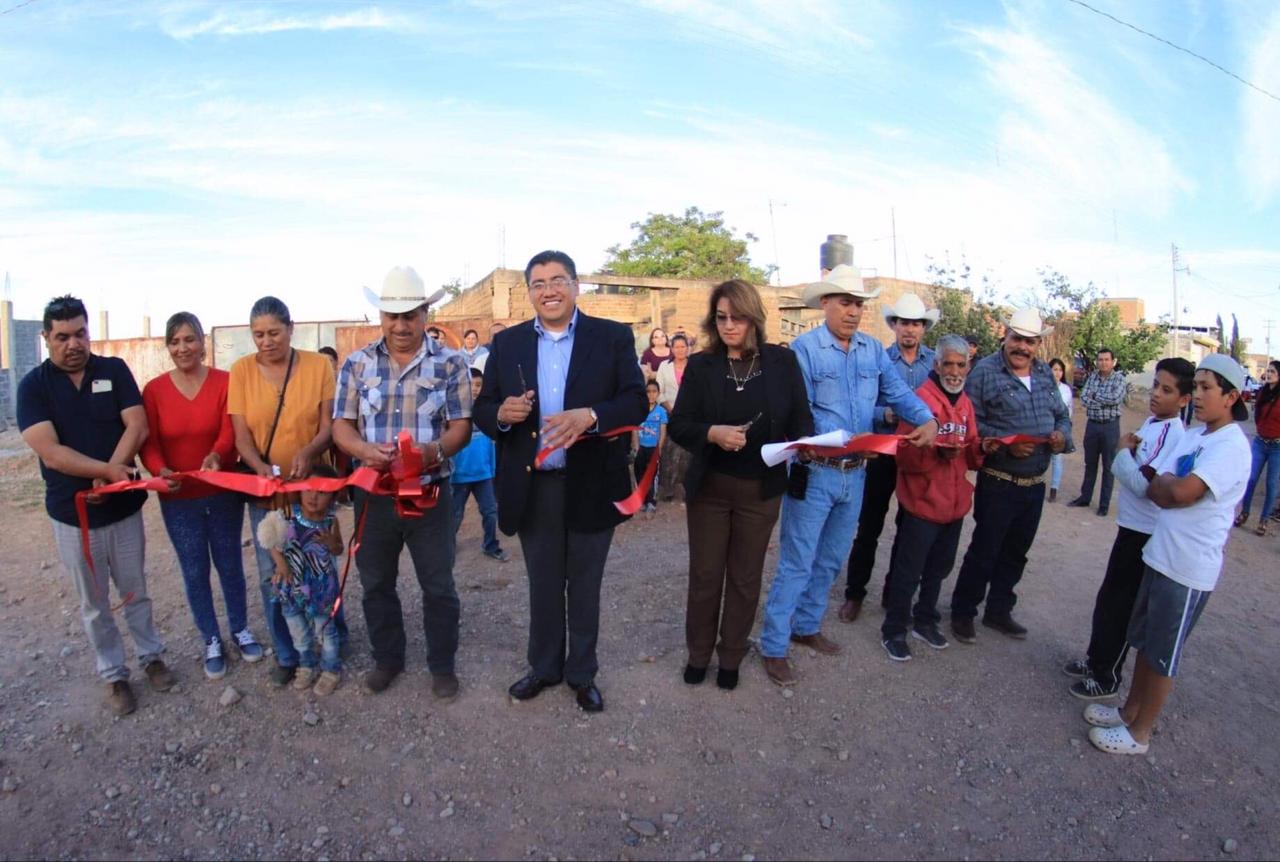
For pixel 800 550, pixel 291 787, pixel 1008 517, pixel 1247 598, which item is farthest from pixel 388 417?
pixel 1247 598

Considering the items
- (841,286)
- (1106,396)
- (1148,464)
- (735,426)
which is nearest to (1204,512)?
(1148,464)

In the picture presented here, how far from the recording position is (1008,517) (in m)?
4.56

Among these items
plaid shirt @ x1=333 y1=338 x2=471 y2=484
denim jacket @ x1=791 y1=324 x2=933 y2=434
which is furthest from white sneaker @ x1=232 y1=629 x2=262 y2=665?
denim jacket @ x1=791 y1=324 x2=933 y2=434

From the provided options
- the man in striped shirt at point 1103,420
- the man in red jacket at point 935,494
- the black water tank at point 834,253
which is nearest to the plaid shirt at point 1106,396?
the man in striped shirt at point 1103,420

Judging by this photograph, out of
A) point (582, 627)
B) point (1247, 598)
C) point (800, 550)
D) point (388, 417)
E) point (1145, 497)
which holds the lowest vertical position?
point (1247, 598)

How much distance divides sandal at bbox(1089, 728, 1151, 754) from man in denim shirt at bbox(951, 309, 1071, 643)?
1126 mm

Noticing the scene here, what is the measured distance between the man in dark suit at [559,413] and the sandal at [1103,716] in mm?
2509

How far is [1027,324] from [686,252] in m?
26.7

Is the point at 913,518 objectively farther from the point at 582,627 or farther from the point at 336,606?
the point at 336,606

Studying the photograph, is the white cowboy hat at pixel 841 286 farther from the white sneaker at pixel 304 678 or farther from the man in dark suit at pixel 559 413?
the white sneaker at pixel 304 678

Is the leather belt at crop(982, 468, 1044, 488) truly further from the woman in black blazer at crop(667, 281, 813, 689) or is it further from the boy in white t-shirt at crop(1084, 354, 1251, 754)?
the woman in black blazer at crop(667, 281, 813, 689)

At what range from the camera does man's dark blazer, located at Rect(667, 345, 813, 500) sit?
3705 mm

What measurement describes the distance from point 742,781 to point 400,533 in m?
2.01

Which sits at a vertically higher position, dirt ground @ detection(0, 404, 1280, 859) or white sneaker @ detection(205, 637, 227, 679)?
white sneaker @ detection(205, 637, 227, 679)
